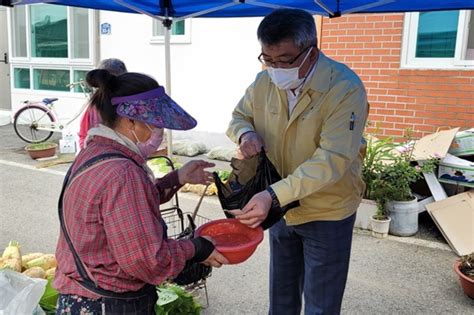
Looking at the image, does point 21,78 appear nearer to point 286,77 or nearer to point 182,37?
point 182,37

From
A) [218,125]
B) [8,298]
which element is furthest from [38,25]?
[8,298]

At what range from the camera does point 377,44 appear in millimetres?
6129

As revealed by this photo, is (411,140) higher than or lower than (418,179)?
higher

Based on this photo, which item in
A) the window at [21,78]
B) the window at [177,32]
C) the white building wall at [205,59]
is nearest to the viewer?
the white building wall at [205,59]

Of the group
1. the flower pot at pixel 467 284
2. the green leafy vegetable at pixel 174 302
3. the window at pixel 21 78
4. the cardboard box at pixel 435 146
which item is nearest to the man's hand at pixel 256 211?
the green leafy vegetable at pixel 174 302

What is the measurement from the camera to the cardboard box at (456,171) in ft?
16.1

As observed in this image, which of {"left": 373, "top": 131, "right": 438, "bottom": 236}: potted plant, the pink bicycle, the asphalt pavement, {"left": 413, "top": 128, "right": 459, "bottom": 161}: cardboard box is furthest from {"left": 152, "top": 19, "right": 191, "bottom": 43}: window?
{"left": 373, "top": 131, "right": 438, "bottom": 236}: potted plant

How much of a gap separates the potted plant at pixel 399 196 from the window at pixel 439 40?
161 centimetres

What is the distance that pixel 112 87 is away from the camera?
1642 mm

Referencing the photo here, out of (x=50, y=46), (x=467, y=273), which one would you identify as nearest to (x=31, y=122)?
(x=50, y=46)

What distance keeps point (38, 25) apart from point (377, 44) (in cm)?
849

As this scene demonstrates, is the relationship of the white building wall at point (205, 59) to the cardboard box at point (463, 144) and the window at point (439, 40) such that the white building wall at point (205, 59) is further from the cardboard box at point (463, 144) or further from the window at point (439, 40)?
the cardboard box at point (463, 144)

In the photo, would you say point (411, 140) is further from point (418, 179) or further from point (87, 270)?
point (87, 270)

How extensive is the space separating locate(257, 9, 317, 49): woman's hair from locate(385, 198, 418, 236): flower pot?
326cm
